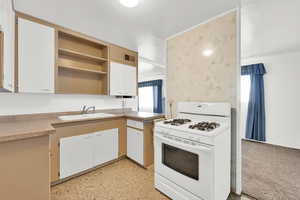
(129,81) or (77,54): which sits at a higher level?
(77,54)

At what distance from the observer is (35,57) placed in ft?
5.56

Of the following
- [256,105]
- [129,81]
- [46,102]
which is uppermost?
[129,81]

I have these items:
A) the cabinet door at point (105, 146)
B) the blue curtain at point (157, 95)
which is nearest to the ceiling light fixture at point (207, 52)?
the cabinet door at point (105, 146)

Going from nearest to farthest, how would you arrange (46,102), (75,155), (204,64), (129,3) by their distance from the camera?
(129,3), (75,155), (204,64), (46,102)

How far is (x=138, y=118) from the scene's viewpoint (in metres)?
2.10

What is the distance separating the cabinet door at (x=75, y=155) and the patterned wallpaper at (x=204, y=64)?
1598 mm

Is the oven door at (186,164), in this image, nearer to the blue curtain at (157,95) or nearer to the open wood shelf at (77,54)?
the open wood shelf at (77,54)

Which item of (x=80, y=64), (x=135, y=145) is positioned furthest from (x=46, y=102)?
(x=135, y=145)

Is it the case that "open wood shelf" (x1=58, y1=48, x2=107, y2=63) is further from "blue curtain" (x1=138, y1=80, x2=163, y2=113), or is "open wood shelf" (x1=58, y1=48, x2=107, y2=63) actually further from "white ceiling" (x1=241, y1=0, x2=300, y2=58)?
"blue curtain" (x1=138, y1=80, x2=163, y2=113)

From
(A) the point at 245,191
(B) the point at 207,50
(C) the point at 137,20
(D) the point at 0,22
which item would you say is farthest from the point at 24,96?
(A) the point at 245,191

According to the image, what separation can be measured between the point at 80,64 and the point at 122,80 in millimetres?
871

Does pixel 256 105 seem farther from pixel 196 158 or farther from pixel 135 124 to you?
pixel 135 124

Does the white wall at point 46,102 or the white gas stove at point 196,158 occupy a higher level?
the white wall at point 46,102

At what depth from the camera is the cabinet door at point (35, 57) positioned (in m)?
1.59
